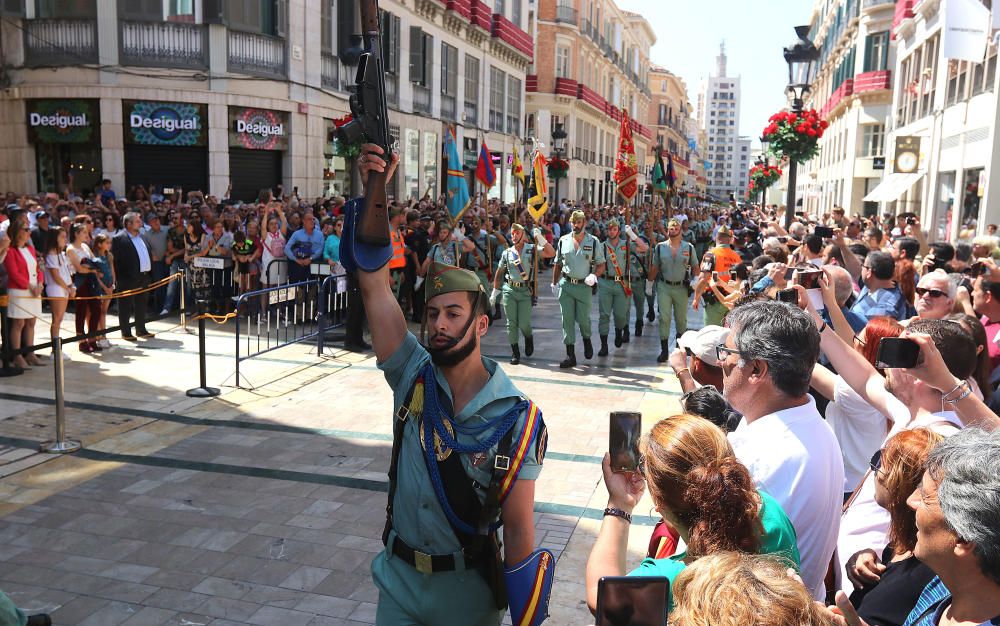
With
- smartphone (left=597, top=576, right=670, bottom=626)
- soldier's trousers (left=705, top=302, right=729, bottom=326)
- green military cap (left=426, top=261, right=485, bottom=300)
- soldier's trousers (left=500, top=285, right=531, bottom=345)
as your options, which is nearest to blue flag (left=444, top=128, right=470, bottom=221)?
soldier's trousers (left=500, top=285, right=531, bottom=345)

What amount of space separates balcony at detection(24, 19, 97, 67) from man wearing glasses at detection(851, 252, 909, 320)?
19.3m

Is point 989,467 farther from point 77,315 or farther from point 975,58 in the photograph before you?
point 975,58

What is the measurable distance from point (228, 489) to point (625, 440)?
5.02 m

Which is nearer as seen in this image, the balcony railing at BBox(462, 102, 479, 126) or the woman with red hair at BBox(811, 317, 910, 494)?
the woman with red hair at BBox(811, 317, 910, 494)

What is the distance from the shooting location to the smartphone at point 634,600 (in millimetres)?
1778

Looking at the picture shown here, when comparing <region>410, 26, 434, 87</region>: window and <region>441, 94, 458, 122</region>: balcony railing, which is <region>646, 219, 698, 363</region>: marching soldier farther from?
<region>441, 94, 458, 122</region>: balcony railing

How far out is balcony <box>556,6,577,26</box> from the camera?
50.5 meters

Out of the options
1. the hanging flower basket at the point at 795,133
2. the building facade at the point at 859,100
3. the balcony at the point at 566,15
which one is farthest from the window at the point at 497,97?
the hanging flower basket at the point at 795,133

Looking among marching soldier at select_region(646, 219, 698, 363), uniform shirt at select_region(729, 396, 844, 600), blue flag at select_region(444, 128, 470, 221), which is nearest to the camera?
uniform shirt at select_region(729, 396, 844, 600)

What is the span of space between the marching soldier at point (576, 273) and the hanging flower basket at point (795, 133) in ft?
14.1

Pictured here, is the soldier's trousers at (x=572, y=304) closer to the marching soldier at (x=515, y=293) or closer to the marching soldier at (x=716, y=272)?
the marching soldier at (x=515, y=293)

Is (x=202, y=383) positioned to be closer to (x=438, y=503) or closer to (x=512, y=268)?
(x=512, y=268)

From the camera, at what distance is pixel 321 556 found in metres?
5.52

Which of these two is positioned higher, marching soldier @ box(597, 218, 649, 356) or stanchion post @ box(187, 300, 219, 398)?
marching soldier @ box(597, 218, 649, 356)
